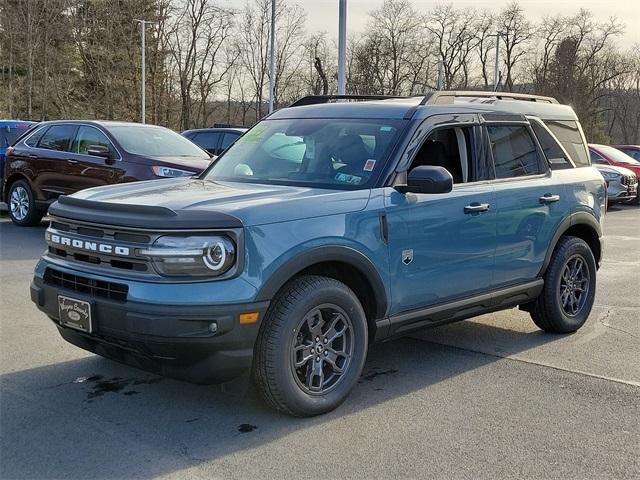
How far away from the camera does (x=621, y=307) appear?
6.92 metres

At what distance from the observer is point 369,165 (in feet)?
14.7

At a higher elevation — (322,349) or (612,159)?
(612,159)

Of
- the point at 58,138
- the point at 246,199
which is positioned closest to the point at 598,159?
the point at 58,138

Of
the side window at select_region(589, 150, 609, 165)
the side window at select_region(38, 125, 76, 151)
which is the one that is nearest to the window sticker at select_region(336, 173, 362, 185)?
the side window at select_region(38, 125, 76, 151)

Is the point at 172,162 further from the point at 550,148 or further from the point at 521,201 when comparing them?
the point at 521,201

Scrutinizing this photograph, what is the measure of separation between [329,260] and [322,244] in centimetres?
12

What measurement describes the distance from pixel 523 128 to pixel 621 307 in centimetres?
246

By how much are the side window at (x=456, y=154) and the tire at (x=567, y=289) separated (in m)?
1.13

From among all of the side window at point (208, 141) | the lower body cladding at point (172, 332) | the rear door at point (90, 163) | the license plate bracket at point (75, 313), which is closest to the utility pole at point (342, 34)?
the side window at point (208, 141)

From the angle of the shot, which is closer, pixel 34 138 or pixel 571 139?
pixel 571 139

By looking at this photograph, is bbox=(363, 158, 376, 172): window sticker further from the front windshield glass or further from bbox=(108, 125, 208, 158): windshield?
bbox=(108, 125, 208, 158): windshield

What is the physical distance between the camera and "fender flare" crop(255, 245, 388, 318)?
367cm

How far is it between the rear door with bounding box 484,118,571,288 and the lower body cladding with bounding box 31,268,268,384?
2.21 m

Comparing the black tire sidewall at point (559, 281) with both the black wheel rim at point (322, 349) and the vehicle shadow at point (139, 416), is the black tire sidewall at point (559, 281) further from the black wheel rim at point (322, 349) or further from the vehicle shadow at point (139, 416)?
the black wheel rim at point (322, 349)
